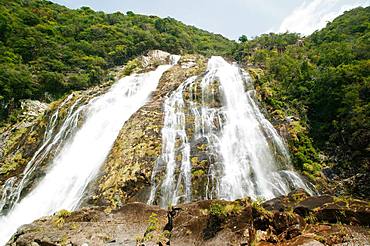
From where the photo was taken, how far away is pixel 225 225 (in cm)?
771

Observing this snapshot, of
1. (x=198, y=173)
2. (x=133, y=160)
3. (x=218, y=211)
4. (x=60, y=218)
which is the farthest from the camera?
(x=133, y=160)

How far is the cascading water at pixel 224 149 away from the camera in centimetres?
1454

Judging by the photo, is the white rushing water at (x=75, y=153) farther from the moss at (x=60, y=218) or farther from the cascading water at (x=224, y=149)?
the moss at (x=60, y=218)

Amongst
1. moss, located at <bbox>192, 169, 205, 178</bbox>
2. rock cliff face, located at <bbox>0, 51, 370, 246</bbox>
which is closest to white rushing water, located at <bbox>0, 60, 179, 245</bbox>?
rock cliff face, located at <bbox>0, 51, 370, 246</bbox>

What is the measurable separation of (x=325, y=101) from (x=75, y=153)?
642 inches

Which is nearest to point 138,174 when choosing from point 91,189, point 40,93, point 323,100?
point 91,189

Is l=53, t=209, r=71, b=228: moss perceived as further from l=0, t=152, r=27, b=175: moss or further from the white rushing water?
l=0, t=152, r=27, b=175: moss

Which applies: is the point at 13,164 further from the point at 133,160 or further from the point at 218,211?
the point at 218,211

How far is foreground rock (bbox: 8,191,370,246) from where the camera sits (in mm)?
7062

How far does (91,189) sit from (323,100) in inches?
620

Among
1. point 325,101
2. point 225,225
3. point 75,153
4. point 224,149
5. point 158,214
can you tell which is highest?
point 325,101

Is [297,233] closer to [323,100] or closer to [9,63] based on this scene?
[323,100]

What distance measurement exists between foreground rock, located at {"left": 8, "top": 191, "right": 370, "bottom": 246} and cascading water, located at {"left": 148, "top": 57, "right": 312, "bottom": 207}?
4.39 m

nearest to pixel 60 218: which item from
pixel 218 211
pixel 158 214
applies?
pixel 158 214
